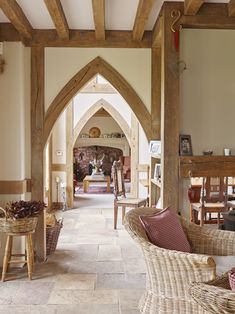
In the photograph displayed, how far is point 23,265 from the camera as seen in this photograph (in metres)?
4.29

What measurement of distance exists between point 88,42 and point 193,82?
1411mm

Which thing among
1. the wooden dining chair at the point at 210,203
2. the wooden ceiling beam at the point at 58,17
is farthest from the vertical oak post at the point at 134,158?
the wooden ceiling beam at the point at 58,17

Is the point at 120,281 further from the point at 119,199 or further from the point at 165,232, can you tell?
the point at 119,199

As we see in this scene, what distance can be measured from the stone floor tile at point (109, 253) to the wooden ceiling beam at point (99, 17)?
266cm

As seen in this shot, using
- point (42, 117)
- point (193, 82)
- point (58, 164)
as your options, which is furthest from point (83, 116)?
point (193, 82)

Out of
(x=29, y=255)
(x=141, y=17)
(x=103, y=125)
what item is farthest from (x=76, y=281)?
(x=103, y=125)

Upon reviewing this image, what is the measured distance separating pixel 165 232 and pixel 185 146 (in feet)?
3.84

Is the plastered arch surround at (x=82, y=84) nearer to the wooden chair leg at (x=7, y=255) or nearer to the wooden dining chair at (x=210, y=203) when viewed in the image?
the wooden chair leg at (x=7, y=255)

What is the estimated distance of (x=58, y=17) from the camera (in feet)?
11.8

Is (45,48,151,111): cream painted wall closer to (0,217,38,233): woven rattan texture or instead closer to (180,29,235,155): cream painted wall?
(180,29,235,155): cream painted wall

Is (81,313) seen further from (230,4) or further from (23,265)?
(230,4)

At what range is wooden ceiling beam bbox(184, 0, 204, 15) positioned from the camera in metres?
3.27

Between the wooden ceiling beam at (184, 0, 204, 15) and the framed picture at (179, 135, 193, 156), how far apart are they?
1.17 metres

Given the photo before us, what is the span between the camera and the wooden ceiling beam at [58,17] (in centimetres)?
327
